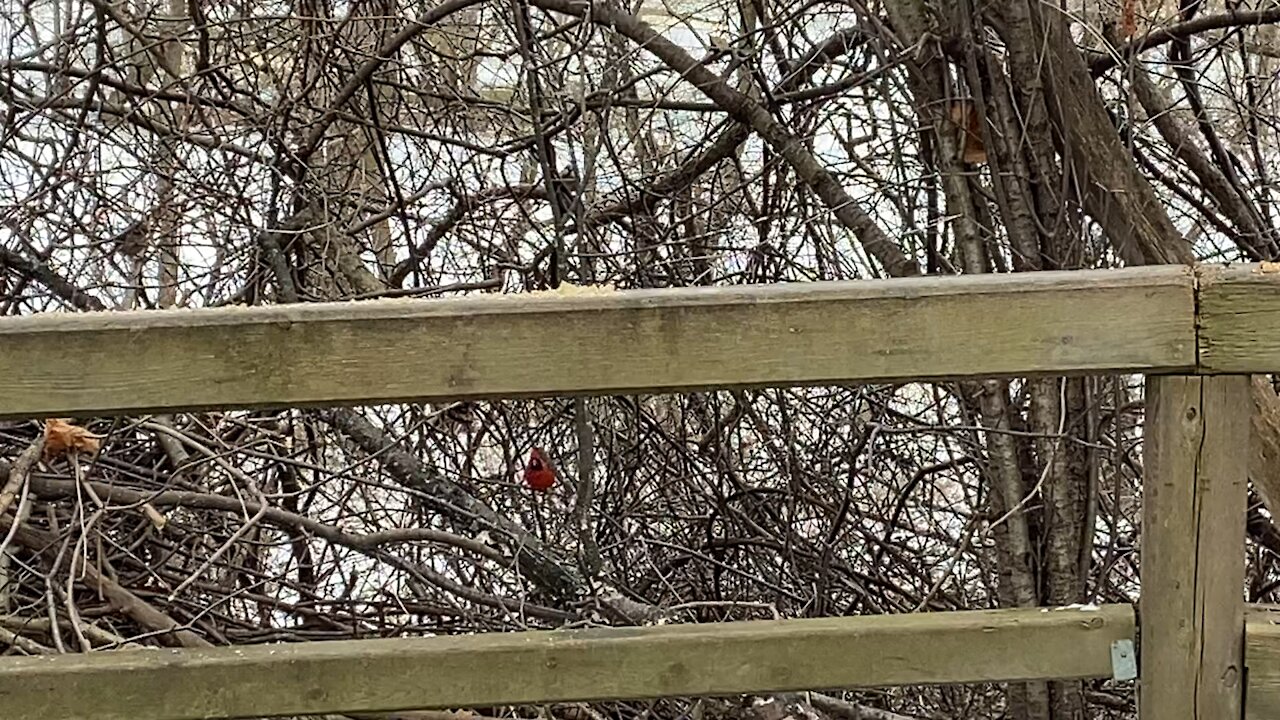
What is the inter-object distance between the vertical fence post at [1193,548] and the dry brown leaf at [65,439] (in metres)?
2.17

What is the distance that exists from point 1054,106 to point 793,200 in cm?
100

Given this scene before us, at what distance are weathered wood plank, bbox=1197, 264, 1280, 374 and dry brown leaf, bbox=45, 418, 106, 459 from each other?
7.37 ft

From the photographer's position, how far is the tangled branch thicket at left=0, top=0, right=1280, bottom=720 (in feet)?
9.45

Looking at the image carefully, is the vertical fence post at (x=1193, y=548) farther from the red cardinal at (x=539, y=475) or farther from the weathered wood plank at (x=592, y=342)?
the red cardinal at (x=539, y=475)

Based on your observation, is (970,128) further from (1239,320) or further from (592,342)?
(592,342)

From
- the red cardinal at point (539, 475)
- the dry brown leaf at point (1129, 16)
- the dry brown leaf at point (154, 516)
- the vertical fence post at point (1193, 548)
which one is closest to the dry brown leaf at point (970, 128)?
→ the dry brown leaf at point (1129, 16)

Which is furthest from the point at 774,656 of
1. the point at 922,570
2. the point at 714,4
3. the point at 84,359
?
the point at 714,4

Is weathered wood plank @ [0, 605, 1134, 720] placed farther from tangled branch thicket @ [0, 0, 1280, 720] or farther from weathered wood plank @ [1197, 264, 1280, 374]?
tangled branch thicket @ [0, 0, 1280, 720]

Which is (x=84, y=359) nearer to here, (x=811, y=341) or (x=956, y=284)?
(x=811, y=341)

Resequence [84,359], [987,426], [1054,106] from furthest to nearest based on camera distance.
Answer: [987,426] → [1054,106] → [84,359]

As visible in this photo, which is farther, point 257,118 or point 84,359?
point 257,118

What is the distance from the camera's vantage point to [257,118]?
12.6ft

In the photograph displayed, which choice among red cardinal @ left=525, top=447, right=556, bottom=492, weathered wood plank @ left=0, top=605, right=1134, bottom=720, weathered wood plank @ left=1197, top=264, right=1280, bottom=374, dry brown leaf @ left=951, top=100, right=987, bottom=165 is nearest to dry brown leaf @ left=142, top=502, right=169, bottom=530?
red cardinal @ left=525, top=447, right=556, bottom=492

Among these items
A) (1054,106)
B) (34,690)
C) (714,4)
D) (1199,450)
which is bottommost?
(34,690)
